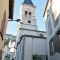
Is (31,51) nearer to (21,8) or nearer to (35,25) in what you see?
(35,25)

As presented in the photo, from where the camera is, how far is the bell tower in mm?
36406

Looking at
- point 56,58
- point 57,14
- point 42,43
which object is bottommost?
point 56,58

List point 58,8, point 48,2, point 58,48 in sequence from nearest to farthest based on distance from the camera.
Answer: point 58,48, point 58,8, point 48,2

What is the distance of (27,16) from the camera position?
1508 inches

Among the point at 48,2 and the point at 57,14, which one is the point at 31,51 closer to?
the point at 48,2

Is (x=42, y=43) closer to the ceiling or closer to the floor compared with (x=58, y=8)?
closer to the floor

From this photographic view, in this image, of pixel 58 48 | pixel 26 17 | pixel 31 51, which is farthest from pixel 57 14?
pixel 26 17

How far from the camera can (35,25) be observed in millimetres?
37031

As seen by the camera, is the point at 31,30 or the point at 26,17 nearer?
the point at 31,30

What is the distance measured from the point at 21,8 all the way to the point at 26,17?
3058mm

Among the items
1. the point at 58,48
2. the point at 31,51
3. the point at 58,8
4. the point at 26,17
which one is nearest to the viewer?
the point at 58,48

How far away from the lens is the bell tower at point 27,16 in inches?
1433

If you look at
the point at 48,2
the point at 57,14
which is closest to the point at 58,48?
the point at 57,14

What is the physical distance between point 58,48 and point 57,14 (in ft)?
12.6
